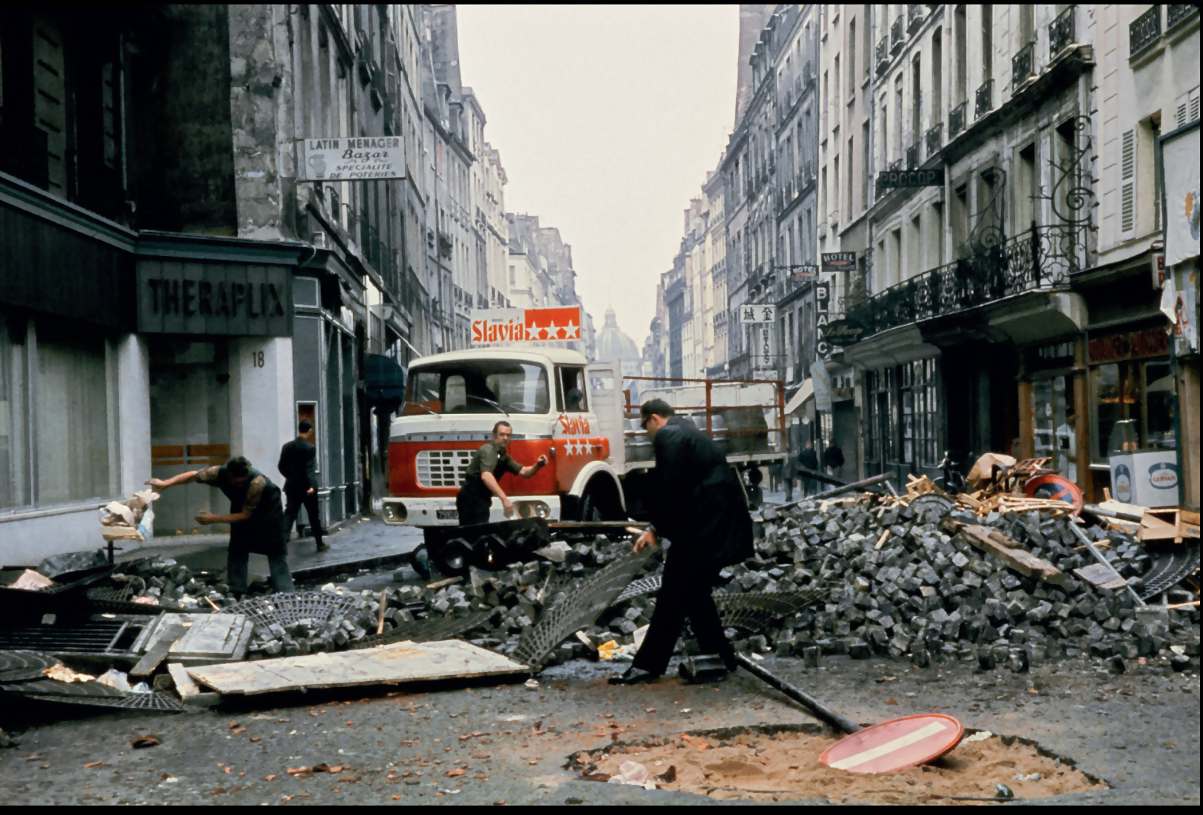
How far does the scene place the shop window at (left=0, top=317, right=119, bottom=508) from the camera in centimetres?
1450

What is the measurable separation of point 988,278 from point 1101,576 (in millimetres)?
15028

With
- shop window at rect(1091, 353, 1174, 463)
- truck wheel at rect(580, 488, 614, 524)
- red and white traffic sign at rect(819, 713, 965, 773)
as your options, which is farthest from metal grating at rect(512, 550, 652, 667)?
shop window at rect(1091, 353, 1174, 463)

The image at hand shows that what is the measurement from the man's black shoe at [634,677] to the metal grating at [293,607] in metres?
3.30

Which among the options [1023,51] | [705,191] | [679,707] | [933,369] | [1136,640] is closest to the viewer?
[679,707]

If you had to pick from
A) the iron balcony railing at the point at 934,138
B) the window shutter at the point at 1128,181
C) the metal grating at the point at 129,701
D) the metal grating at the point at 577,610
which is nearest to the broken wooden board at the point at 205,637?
the metal grating at the point at 129,701

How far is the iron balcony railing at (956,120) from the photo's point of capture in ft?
91.3

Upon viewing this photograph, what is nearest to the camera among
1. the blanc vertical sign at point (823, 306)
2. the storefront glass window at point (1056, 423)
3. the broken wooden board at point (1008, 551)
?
the broken wooden board at point (1008, 551)

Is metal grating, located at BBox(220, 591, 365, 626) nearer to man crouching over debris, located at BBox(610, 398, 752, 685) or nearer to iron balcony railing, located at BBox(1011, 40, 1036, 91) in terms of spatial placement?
man crouching over debris, located at BBox(610, 398, 752, 685)

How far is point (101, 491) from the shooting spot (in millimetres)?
17188

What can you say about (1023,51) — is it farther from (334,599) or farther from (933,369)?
(334,599)

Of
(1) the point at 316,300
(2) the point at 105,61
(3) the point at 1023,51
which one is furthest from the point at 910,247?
(2) the point at 105,61

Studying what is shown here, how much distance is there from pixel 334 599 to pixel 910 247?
2543cm

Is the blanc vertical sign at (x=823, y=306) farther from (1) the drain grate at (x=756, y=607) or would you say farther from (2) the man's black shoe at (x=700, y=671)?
(2) the man's black shoe at (x=700, y=671)

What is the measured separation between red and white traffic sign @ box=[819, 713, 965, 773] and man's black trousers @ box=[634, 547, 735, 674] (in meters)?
2.05
